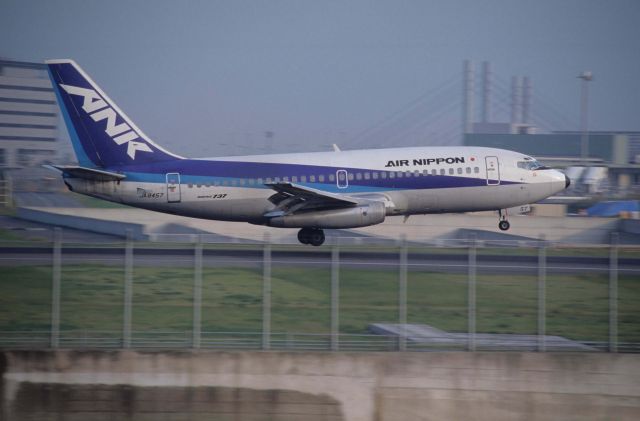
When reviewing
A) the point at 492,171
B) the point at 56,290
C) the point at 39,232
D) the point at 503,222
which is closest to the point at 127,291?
the point at 56,290

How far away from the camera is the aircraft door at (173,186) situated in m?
33.2

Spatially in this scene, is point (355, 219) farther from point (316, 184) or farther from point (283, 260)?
point (283, 260)

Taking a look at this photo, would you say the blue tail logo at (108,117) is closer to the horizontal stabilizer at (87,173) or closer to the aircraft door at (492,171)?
the horizontal stabilizer at (87,173)

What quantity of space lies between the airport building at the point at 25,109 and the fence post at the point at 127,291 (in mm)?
126010

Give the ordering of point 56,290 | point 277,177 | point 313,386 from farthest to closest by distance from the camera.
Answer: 1. point 277,177
2. point 56,290
3. point 313,386

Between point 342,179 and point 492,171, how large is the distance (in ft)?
19.9

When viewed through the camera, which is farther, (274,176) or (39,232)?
(39,232)

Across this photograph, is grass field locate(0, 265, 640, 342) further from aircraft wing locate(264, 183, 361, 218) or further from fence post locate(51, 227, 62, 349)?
aircraft wing locate(264, 183, 361, 218)

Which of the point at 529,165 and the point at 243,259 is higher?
the point at 529,165

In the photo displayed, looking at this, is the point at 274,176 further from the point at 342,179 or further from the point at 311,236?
the point at 311,236

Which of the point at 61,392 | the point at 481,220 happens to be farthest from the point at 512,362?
the point at 481,220

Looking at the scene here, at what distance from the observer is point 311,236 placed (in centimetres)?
3381

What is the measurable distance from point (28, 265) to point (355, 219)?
16.7 metres

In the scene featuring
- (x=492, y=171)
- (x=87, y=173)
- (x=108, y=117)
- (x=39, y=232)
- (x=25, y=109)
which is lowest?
(x=39, y=232)
